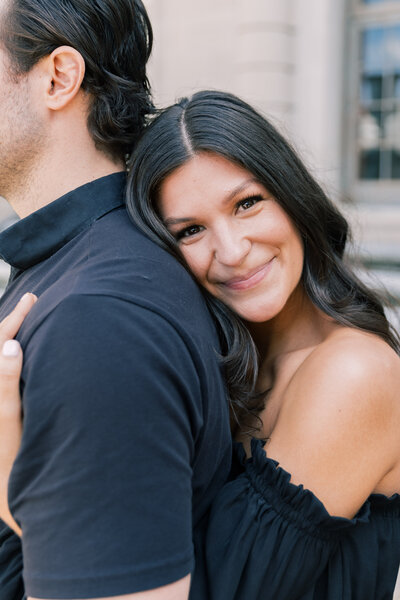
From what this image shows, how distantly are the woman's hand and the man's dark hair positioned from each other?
53 cm

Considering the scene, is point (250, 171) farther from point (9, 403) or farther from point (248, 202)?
point (9, 403)

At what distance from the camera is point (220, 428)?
1174mm

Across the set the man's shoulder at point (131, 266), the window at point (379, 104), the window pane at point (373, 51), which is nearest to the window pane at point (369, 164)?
the window at point (379, 104)

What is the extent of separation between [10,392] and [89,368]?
7.9 inches

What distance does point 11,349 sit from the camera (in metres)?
1.00

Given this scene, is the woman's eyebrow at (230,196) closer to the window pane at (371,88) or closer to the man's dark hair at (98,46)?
the man's dark hair at (98,46)

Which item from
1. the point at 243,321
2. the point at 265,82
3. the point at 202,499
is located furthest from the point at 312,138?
the point at 202,499

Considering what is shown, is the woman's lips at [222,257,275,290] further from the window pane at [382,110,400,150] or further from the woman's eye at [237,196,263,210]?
the window pane at [382,110,400,150]

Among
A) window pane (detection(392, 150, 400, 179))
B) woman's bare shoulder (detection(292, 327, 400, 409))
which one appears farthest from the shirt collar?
window pane (detection(392, 150, 400, 179))

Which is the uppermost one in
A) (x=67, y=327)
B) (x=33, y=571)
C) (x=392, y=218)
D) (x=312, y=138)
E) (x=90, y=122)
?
(x=90, y=122)

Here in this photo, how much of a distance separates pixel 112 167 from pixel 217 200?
0.27 m

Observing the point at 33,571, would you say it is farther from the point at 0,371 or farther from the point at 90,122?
the point at 90,122

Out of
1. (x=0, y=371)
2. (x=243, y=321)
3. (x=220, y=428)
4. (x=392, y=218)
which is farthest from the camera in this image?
(x=392, y=218)

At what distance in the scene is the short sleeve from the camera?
88cm
